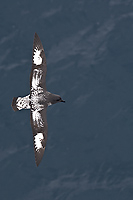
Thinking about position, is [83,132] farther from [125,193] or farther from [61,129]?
[125,193]

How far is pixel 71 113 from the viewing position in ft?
130

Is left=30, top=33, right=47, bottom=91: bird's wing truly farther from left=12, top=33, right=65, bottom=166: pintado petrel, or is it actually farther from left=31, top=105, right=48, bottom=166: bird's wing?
left=31, top=105, right=48, bottom=166: bird's wing

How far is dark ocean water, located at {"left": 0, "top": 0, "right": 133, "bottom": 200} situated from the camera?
39.5 metres

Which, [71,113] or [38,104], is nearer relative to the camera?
[38,104]

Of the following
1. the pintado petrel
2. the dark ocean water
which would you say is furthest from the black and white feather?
the dark ocean water

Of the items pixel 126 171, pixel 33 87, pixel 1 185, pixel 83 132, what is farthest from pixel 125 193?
pixel 33 87

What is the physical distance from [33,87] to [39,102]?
87 centimetres

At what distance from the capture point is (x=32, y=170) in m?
39.4

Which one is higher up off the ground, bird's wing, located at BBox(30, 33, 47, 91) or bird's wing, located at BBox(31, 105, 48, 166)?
bird's wing, located at BBox(30, 33, 47, 91)

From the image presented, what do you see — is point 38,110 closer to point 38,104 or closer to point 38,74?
point 38,104

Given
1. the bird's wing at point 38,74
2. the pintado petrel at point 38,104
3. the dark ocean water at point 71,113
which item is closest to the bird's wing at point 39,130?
the pintado petrel at point 38,104

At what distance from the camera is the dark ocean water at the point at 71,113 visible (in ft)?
130

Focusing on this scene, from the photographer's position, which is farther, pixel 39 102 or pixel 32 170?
pixel 32 170

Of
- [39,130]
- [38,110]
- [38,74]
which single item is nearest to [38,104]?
[38,110]
